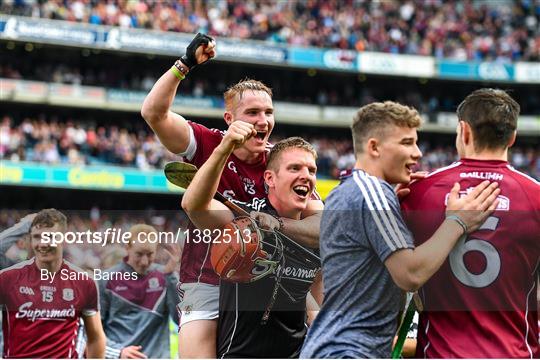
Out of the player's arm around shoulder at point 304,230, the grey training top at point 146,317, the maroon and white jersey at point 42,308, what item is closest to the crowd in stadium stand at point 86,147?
the grey training top at point 146,317

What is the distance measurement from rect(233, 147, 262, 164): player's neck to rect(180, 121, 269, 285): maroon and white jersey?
0.02m

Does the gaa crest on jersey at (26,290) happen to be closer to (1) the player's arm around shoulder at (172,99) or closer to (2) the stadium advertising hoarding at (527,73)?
(1) the player's arm around shoulder at (172,99)

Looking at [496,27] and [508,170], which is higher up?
[496,27]

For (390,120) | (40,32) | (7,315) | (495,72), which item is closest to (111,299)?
(7,315)

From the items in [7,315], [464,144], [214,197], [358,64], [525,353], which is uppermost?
[358,64]

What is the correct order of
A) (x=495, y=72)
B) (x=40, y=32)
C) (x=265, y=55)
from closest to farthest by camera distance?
(x=40, y=32) < (x=265, y=55) < (x=495, y=72)

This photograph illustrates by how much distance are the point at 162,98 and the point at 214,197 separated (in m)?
0.62

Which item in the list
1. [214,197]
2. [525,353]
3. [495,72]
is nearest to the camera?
[525,353]

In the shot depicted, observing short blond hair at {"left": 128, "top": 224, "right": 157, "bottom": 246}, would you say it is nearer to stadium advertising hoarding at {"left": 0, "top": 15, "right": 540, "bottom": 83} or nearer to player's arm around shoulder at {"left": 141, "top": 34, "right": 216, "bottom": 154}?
player's arm around shoulder at {"left": 141, "top": 34, "right": 216, "bottom": 154}

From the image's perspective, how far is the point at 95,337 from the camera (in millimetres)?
6547

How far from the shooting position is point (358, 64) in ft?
121

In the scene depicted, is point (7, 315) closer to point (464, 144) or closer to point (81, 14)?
point (464, 144)

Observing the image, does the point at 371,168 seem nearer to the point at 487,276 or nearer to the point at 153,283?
the point at 487,276

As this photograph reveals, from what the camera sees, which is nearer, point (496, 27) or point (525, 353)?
point (525, 353)
